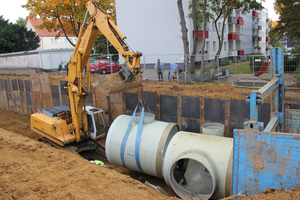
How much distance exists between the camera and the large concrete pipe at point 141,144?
7.36 metres

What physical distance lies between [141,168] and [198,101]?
3.53 metres

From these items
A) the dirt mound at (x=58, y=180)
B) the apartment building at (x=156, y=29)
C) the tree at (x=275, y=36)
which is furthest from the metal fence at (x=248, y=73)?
the tree at (x=275, y=36)

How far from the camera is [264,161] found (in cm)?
427

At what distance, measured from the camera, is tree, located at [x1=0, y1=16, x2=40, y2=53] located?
33562 millimetres

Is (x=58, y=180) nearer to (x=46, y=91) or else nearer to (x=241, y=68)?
(x=46, y=91)

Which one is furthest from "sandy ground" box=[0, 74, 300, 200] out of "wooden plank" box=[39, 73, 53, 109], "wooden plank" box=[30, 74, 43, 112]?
"wooden plank" box=[30, 74, 43, 112]

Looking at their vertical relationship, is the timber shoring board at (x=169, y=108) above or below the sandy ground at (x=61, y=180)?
above

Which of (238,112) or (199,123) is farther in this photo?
(199,123)

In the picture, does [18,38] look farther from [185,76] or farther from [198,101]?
[198,101]

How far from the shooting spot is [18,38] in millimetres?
35469

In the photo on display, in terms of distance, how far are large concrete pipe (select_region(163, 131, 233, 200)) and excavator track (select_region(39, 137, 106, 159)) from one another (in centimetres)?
442

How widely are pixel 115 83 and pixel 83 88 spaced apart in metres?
1.98

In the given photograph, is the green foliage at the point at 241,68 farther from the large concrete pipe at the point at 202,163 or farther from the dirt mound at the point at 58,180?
the dirt mound at the point at 58,180

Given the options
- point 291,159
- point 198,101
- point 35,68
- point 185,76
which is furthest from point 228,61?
point 35,68
